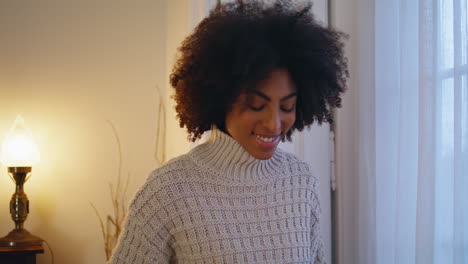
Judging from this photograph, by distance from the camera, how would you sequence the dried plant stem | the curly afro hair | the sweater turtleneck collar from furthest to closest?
the dried plant stem, the sweater turtleneck collar, the curly afro hair

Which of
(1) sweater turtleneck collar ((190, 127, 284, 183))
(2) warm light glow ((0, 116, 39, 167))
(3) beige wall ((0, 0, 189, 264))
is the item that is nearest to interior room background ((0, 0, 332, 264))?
(3) beige wall ((0, 0, 189, 264))

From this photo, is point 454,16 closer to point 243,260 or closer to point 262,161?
point 262,161

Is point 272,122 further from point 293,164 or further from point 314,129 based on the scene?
point 314,129

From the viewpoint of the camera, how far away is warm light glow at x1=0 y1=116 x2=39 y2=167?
7.07 feet

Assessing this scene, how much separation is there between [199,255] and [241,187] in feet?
0.57

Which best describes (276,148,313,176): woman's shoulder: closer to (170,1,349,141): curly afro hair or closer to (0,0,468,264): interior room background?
(170,1,349,141): curly afro hair

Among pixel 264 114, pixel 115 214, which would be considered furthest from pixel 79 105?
pixel 264 114

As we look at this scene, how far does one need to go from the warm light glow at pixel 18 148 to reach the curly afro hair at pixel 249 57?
131 centimetres

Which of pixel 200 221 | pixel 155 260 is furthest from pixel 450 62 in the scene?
pixel 155 260

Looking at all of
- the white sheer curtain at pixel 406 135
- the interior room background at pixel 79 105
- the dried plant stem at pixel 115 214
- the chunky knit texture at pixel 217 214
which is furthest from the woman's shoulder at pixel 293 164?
the dried plant stem at pixel 115 214

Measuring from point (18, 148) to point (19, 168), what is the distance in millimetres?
87

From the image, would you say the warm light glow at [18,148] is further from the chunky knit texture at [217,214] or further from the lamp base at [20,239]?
the chunky knit texture at [217,214]

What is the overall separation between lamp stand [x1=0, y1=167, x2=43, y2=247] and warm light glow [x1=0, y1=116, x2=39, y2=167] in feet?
0.10

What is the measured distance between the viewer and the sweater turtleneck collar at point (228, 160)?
3.59 ft
